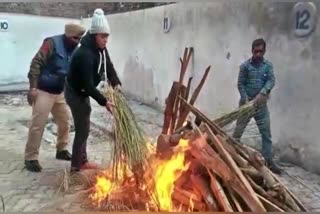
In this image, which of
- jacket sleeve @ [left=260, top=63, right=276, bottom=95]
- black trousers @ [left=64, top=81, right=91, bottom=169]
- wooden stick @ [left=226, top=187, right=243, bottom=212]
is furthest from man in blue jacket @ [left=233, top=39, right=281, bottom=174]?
black trousers @ [left=64, top=81, right=91, bottom=169]

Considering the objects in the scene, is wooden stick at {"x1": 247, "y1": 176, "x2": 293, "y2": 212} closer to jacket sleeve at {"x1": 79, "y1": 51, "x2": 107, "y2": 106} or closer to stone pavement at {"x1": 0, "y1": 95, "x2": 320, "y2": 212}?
stone pavement at {"x1": 0, "y1": 95, "x2": 320, "y2": 212}

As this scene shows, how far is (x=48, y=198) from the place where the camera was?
2.33 meters

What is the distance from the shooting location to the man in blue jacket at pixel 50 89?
7.51ft

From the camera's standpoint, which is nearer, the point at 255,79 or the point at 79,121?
the point at 255,79

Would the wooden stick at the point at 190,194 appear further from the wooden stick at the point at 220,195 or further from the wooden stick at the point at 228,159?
the wooden stick at the point at 228,159

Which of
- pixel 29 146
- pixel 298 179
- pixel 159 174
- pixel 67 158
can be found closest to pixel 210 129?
pixel 159 174

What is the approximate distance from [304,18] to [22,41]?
4.27 feet

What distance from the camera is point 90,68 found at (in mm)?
2342

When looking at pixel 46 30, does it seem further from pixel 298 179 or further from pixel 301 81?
pixel 298 179

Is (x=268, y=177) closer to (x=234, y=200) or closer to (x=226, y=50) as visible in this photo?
(x=234, y=200)

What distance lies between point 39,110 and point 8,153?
0.84ft

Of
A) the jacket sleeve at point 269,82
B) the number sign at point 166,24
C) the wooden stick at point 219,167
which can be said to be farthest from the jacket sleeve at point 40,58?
the jacket sleeve at point 269,82

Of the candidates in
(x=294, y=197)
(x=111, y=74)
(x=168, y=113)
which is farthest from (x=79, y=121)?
(x=294, y=197)

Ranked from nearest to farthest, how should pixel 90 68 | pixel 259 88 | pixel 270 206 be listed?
pixel 270 206 < pixel 259 88 < pixel 90 68
